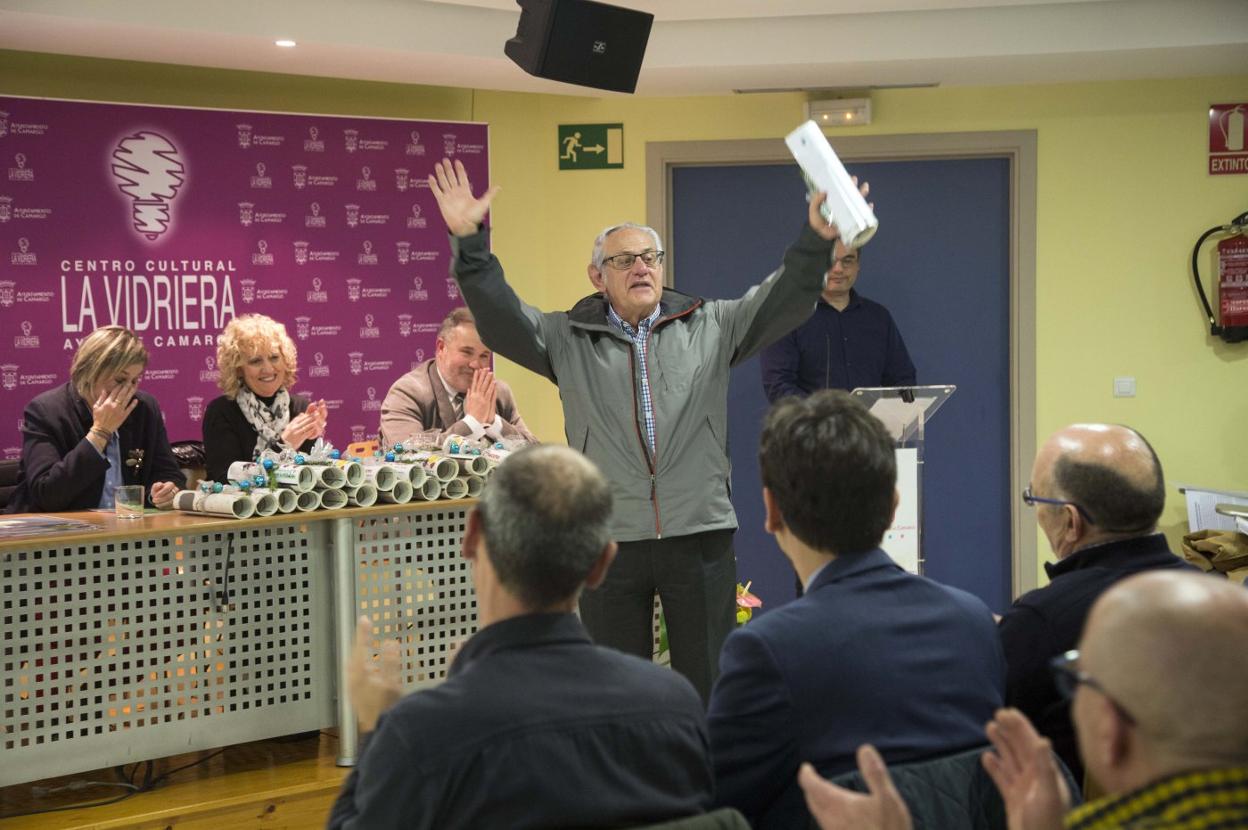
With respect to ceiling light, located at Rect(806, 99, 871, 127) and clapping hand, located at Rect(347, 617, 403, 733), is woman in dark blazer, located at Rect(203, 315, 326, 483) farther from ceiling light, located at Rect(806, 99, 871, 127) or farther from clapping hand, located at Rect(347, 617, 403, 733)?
ceiling light, located at Rect(806, 99, 871, 127)

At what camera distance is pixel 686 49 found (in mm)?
5551

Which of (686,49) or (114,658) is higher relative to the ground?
(686,49)

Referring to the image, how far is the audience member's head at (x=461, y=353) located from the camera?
474cm

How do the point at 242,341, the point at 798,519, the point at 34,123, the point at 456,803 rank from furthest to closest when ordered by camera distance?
the point at 34,123, the point at 242,341, the point at 798,519, the point at 456,803

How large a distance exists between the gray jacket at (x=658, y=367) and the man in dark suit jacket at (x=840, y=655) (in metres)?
1.48

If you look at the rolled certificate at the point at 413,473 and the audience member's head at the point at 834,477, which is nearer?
the audience member's head at the point at 834,477

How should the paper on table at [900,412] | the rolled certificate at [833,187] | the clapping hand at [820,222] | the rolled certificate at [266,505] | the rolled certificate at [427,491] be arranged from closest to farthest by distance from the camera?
the rolled certificate at [833,187] < the clapping hand at [820,222] < the rolled certificate at [266,505] < the rolled certificate at [427,491] < the paper on table at [900,412]

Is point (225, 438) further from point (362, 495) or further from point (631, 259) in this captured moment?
point (631, 259)

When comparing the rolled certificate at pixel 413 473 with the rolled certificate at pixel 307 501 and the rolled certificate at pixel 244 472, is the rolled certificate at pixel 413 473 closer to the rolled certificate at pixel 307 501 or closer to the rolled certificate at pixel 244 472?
the rolled certificate at pixel 307 501

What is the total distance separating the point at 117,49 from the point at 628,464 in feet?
10.2

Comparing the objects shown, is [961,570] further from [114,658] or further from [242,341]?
[114,658]

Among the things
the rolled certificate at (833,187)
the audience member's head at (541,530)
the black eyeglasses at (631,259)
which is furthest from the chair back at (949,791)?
the black eyeglasses at (631,259)

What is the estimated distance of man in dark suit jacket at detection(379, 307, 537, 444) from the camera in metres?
4.61

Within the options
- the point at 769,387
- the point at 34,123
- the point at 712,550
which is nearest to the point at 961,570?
the point at 769,387
